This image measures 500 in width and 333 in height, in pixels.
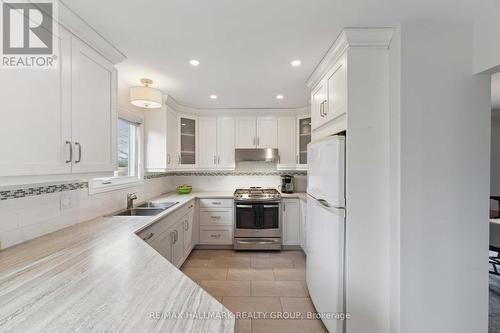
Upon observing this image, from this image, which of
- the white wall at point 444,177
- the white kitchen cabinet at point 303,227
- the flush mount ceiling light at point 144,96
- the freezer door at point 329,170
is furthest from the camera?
the white kitchen cabinet at point 303,227

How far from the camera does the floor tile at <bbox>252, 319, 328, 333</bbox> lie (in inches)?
72.7

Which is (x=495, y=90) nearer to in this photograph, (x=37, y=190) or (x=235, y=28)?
(x=235, y=28)

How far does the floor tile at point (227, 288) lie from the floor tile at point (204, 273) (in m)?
0.10

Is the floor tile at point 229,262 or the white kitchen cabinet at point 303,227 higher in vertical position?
the white kitchen cabinet at point 303,227

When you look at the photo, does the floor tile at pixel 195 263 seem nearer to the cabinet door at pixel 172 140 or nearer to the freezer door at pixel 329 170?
the cabinet door at pixel 172 140

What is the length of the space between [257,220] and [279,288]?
1.09 meters

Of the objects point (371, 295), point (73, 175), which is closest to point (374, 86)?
point (371, 295)

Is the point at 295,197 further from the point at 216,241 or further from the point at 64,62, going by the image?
the point at 64,62

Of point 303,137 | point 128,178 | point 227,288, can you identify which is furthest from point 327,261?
point 128,178

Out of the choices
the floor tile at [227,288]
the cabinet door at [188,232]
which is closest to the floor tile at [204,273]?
the floor tile at [227,288]

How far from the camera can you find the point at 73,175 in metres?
1.34

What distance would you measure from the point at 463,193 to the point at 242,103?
2803mm

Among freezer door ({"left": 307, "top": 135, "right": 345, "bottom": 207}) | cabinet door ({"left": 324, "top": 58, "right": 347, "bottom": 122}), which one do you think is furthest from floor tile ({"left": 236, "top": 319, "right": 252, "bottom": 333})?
cabinet door ({"left": 324, "top": 58, "right": 347, "bottom": 122})

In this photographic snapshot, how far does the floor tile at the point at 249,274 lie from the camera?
263cm
